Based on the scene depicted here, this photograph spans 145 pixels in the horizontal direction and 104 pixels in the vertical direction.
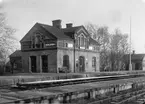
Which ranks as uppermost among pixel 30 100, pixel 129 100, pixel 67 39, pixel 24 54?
pixel 67 39

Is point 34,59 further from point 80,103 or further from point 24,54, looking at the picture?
point 80,103

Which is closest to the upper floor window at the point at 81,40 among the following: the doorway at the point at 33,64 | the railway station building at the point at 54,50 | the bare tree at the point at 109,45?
the railway station building at the point at 54,50

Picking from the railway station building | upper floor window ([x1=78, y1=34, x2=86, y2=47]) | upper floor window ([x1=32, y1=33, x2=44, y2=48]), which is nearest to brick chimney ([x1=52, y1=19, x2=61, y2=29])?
the railway station building

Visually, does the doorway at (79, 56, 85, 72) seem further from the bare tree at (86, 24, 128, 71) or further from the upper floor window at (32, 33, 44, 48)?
the bare tree at (86, 24, 128, 71)

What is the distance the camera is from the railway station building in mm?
32656

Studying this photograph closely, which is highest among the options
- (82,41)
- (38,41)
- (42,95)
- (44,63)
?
(82,41)

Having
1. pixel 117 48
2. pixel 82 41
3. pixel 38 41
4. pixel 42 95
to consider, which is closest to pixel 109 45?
pixel 117 48

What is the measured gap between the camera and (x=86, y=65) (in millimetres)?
38344

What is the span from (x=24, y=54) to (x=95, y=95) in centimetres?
2594

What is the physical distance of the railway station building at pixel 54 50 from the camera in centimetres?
3266

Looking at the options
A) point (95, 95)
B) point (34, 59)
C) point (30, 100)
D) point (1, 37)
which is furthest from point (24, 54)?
point (30, 100)

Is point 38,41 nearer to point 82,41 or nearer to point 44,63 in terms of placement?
point 44,63

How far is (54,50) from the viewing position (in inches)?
1275

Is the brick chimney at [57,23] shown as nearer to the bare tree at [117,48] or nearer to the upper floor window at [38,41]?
the upper floor window at [38,41]
